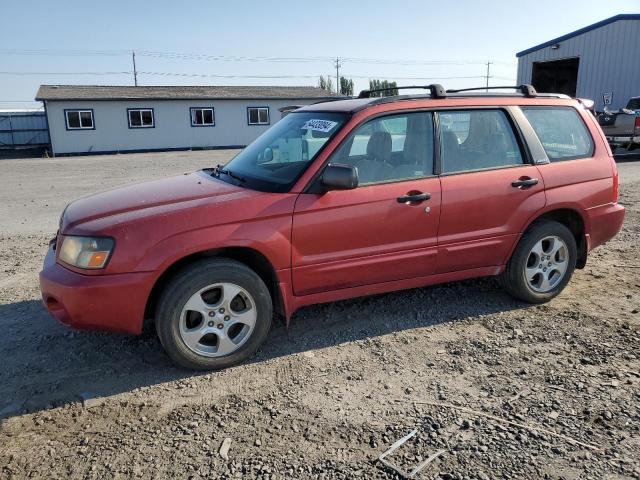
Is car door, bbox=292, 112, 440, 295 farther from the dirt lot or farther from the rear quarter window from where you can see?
the rear quarter window

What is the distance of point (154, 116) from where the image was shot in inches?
1129

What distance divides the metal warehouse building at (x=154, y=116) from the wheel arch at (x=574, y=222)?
2476 centimetres

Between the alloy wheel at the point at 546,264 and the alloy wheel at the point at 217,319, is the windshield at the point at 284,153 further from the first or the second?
the alloy wheel at the point at 546,264

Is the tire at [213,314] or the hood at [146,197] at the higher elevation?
the hood at [146,197]

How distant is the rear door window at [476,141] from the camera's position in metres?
4.25

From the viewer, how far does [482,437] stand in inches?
113

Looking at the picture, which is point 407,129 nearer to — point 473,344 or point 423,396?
point 473,344

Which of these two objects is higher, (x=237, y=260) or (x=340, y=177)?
(x=340, y=177)

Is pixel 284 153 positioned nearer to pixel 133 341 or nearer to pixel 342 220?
pixel 342 220

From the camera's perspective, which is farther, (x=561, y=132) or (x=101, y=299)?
(x=561, y=132)

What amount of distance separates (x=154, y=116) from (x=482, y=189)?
89.8 feet

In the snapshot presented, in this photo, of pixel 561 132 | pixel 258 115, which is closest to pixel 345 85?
pixel 258 115

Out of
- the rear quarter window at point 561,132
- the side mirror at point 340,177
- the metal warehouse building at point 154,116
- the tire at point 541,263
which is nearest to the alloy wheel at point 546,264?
the tire at point 541,263

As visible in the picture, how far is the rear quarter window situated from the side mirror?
198 centimetres
